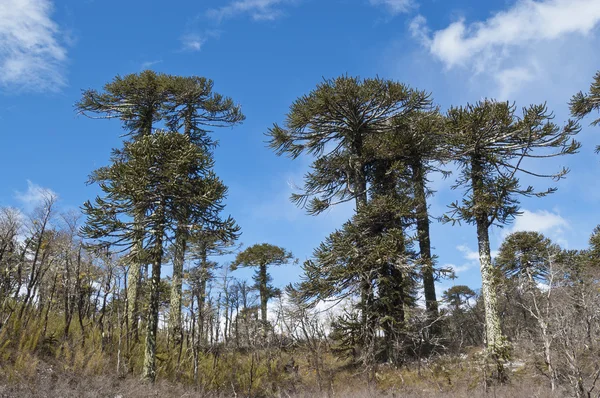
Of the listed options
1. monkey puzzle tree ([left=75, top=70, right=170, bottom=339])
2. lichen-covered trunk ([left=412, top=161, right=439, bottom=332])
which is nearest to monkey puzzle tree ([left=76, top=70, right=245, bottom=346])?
monkey puzzle tree ([left=75, top=70, right=170, bottom=339])

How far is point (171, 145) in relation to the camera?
11.7 metres

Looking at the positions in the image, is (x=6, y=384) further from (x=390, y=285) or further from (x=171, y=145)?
(x=390, y=285)

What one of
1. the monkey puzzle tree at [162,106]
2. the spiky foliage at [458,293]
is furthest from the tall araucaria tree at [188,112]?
the spiky foliage at [458,293]

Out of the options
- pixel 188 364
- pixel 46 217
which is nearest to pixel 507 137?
pixel 188 364

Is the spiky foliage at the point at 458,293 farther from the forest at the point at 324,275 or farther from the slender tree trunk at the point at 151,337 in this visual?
the slender tree trunk at the point at 151,337

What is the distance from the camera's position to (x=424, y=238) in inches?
634

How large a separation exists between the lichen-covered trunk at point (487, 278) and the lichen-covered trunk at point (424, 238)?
1766 mm

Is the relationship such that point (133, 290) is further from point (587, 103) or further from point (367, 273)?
point (587, 103)

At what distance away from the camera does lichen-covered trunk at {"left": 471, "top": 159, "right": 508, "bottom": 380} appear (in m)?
12.9

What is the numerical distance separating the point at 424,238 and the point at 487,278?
2916mm

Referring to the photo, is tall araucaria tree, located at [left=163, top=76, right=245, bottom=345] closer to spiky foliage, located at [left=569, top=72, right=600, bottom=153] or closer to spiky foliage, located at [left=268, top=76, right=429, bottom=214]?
spiky foliage, located at [left=268, top=76, right=429, bottom=214]

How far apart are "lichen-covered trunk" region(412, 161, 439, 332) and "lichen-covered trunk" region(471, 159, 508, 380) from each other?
177 cm

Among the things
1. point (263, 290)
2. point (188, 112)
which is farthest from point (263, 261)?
point (188, 112)

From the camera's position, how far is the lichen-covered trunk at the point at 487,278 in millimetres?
12930
